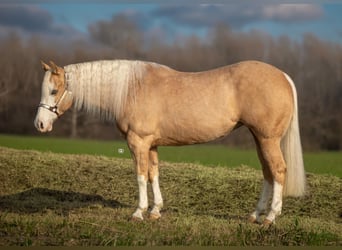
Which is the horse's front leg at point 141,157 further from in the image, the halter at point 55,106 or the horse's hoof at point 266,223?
the horse's hoof at point 266,223

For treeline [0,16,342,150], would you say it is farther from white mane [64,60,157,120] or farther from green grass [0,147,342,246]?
white mane [64,60,157,120]

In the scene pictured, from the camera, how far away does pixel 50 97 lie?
539cm

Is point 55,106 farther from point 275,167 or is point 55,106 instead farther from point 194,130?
point 275,167

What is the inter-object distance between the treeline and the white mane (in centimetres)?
321

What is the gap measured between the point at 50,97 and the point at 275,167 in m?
2.58

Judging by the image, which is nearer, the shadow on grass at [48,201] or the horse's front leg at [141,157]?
the horse's front leg at [141,157]

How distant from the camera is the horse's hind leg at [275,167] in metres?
5.12

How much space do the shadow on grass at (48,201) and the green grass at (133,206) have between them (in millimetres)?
13

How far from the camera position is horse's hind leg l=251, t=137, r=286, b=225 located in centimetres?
512

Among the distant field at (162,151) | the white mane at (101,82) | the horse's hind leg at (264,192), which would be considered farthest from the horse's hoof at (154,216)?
the distant field at (162,151)

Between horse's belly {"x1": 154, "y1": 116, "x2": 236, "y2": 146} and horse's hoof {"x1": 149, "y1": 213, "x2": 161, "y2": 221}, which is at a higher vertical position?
horse's belly {"x1": 154, "y1": 116, "x2": 236, "y2": 146}

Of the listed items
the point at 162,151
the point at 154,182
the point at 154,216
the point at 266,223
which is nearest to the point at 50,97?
the point at 154,182

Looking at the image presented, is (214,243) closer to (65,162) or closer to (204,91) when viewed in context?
(204,91)

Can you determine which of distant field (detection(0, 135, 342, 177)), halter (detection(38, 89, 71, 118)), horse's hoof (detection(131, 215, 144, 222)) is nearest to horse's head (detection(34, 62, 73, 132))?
halter (detection(38, 89, 71, 118))
